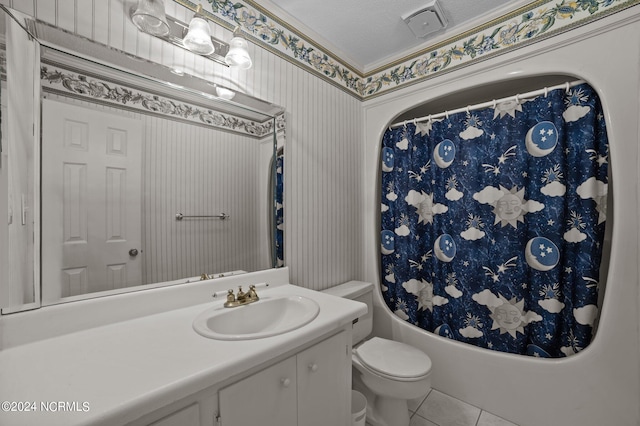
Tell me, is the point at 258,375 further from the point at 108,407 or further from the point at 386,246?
the point at 386,246

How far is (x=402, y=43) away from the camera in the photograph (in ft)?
6.03

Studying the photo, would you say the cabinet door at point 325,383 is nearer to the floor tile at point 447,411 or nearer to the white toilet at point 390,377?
the white toilet at point 390,377

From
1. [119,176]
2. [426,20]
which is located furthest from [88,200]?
[426,20]

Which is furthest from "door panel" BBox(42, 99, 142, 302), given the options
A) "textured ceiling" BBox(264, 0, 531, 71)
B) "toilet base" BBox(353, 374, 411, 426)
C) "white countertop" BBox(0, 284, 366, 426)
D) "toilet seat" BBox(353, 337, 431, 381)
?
"toilet base" BBox(353, 374, 411, 426)

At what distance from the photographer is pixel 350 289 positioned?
5.99 ft

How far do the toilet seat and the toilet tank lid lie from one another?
0.31 m

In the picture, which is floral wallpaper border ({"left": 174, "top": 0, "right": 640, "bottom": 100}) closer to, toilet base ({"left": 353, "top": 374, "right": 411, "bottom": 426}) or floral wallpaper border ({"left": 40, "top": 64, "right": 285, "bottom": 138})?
floral wallpaper border ({"left": 40, "top": 64, "right": 285, "bottom": 138})

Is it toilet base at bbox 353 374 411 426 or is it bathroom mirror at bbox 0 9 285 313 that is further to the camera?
toilet base at bbox 353 374 411 426

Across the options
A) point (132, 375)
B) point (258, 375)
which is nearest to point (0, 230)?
point (132, 375)

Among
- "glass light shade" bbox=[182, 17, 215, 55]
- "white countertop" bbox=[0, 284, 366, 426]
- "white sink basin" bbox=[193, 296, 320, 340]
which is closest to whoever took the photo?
"white countertop" bbox=[0, 284, 366, 426]

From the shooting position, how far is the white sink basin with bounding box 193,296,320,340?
0.98 m

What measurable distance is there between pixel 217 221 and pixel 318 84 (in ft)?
3.83

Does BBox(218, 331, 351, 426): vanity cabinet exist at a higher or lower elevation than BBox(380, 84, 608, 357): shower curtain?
lower

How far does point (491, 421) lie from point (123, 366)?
6.21 feet
